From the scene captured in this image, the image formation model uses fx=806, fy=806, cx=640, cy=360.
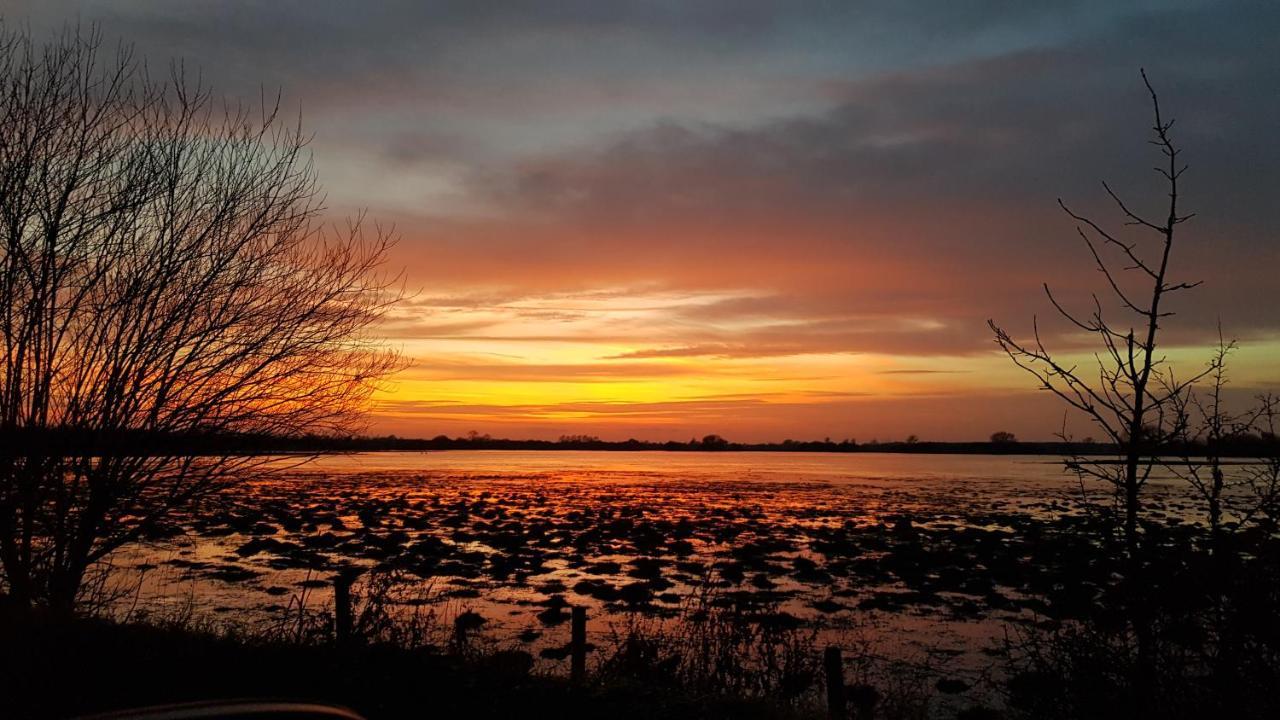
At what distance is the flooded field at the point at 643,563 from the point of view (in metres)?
16.5

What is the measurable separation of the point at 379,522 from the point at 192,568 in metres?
11.4

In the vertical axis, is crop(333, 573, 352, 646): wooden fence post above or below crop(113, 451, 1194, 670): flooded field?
above

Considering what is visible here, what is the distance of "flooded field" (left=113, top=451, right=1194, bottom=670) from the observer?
648 inches

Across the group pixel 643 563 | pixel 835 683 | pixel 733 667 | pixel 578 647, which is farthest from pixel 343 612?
pixel 643 563

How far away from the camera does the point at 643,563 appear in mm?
22906

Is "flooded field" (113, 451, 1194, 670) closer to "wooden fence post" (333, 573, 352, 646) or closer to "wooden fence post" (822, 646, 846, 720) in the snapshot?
"wooden fence post" (822, 646, 846, 720)

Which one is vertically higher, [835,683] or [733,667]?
[835,683]

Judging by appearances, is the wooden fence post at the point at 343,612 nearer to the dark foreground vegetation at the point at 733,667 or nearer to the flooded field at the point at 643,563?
the dark foreground vegetation at the point at 733,667

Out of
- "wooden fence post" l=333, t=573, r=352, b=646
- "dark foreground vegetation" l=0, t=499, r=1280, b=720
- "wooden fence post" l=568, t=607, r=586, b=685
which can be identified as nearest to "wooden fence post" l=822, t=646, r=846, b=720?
"dark foreground vegetation" l=0, t=499, r=1280, b=720

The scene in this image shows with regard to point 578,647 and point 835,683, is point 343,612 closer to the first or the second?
point 578,647

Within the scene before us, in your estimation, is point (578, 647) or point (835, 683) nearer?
point (835, 683)

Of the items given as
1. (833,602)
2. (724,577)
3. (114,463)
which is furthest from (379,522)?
(114,463)

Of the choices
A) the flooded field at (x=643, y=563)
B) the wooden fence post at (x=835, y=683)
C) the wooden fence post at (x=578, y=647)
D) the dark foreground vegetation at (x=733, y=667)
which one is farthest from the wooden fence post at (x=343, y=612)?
the wooden fence post at (x=835, y=683)

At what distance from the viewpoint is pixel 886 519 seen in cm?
3544
